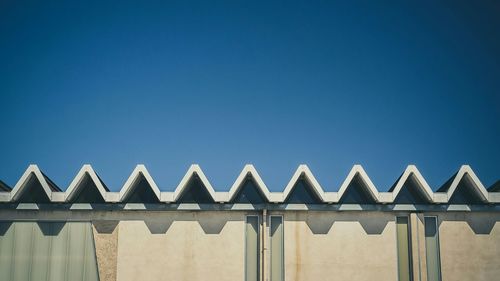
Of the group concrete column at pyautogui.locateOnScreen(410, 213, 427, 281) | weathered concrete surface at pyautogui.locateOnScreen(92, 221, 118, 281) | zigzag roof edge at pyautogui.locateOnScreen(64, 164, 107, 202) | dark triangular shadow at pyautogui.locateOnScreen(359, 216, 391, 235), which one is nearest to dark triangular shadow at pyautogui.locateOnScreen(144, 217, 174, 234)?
weathered concrete surface at pyautogui.locateOnScreen(92, 221, 118, 281)

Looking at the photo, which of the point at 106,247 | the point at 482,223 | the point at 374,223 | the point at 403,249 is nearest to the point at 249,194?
the point at 374,223

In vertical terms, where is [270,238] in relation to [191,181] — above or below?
below

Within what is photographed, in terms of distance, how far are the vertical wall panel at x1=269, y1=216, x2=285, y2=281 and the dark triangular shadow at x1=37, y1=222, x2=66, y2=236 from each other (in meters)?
8.64

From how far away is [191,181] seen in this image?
1895 cm

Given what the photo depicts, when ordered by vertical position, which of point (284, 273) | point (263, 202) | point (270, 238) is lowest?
point (284, 273)

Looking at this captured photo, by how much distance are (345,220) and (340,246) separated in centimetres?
107

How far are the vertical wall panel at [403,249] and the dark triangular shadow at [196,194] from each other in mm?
7824

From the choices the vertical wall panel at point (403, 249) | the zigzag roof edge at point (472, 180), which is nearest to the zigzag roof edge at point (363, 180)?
the vertical wall panel at point (403, 249)

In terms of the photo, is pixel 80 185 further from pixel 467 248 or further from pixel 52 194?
pixel 467 248

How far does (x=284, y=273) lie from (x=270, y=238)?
147 centimetres

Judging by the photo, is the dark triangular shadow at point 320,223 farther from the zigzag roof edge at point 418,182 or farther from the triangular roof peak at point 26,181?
the triangular roof peak at point 26,181

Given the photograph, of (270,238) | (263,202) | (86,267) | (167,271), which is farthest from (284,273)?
(86,267)

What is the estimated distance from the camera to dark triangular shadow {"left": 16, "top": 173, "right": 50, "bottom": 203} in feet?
61.4

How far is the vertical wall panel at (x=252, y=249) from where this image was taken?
723 inches
